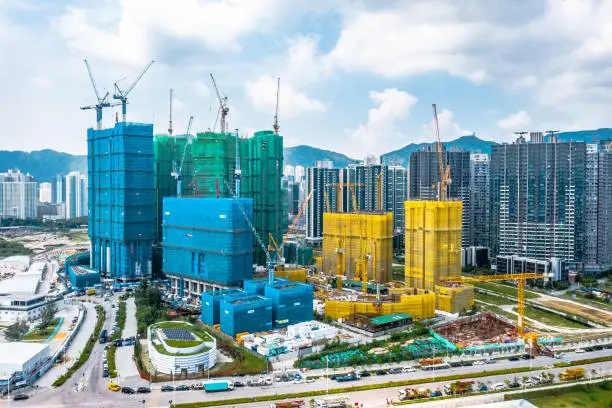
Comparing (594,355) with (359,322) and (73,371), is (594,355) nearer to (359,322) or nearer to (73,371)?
(359,322)

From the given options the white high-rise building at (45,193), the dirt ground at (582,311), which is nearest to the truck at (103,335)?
the dirt ground at (582,311)

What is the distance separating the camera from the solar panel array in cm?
3509

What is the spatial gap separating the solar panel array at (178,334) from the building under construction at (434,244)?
2235 cm

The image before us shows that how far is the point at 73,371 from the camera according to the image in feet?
105

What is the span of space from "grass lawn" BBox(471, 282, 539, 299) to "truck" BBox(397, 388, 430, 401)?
28630mm

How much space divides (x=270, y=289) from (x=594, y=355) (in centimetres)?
2268

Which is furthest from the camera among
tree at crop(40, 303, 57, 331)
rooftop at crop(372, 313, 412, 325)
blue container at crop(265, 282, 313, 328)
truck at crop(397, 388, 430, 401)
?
blue container at crop(265, 282, 313, 328)

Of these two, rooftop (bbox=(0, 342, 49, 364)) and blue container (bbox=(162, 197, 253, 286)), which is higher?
blue container (bbox=(162, 197, 253, 286))

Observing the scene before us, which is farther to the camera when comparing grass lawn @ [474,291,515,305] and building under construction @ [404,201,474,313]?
grass lawn @ [474,291,515,305]

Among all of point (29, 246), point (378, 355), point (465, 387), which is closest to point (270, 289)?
point (378, 355)

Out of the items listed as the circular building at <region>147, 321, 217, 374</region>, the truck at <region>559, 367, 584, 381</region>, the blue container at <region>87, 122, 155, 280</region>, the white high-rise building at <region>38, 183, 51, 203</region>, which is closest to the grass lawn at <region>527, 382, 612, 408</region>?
the truck at <region>559, 367, 584, 381</region>

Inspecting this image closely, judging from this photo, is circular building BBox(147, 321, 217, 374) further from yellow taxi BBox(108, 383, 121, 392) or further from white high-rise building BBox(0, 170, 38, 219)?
white high-rise building BBox(0, 170, 38, 219)

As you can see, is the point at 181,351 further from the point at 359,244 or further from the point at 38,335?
the point at 359,244

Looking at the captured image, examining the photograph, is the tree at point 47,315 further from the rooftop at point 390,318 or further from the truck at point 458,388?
the truck at point 458,388
